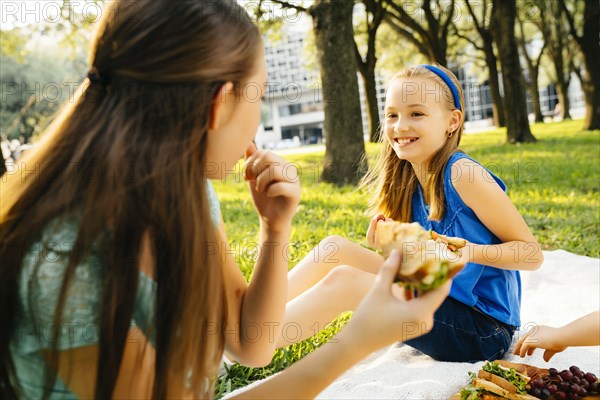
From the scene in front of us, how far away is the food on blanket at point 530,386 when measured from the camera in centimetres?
223

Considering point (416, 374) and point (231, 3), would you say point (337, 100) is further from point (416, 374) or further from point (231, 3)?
point (231, 3)

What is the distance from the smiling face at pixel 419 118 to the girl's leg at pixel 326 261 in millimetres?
547

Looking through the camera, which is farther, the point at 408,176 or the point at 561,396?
the point at 408,176

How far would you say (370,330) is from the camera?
142 centimetres

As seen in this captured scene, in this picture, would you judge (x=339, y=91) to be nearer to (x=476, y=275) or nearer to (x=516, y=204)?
(x=516, y=204)

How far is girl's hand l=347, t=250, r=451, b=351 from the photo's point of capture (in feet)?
4.62

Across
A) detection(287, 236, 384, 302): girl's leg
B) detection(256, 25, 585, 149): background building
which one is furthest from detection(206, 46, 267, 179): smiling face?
detection(256, 25, 585, 149): background building

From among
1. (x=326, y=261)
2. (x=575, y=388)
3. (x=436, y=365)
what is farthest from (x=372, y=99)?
(x=575, y=388)

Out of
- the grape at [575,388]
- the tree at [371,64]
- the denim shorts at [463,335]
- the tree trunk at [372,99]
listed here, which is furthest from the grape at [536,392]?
the tree at [371,64]

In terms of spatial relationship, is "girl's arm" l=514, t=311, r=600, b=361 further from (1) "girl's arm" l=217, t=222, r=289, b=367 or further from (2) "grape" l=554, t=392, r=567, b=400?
(1) "girl's arm" l=217, t=222, r=289, b=367

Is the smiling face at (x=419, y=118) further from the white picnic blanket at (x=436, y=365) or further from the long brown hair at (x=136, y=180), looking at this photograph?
the long brown hair at (x=136, y=180)

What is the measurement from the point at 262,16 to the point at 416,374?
10.9 m

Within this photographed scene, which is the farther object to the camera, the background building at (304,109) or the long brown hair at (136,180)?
the background building at (304,109)

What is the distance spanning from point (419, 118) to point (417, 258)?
156cm
